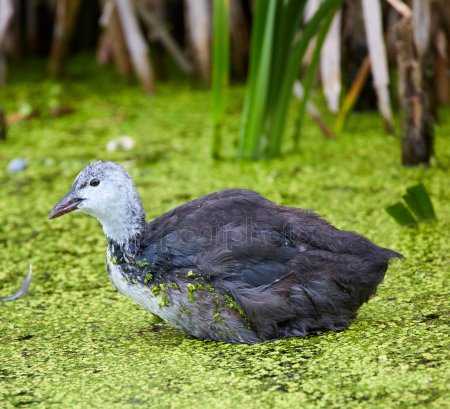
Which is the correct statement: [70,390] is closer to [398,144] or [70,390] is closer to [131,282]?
[131,282]

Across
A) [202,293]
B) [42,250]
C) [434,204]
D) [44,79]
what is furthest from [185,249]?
[44,79]

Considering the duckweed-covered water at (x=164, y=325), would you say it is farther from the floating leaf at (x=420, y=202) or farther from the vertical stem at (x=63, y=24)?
the vertical stem at (x=63, y=24)

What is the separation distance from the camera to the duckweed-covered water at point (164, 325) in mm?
2605

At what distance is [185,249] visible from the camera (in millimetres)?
2945

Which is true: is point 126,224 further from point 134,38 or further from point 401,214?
point 134,38

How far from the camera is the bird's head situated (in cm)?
308

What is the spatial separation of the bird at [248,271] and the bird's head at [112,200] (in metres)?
0.04

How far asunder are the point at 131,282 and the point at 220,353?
1.15ft

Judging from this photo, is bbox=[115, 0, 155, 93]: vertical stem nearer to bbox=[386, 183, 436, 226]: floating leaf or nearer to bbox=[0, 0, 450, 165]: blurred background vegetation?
bbox=[0, 0, 450, 165]: blurred background vegetation

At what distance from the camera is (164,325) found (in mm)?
3172

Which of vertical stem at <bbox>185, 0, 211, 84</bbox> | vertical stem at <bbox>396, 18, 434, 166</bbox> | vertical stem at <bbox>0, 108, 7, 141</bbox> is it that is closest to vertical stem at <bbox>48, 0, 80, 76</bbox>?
vertical stem at <bbox>185, 0, 211, 84</bbox>

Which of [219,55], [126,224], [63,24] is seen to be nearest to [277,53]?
[219,55]

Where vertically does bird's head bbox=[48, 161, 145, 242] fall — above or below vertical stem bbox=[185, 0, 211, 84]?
above

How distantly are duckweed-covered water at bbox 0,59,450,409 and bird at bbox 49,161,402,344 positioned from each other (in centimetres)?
7
